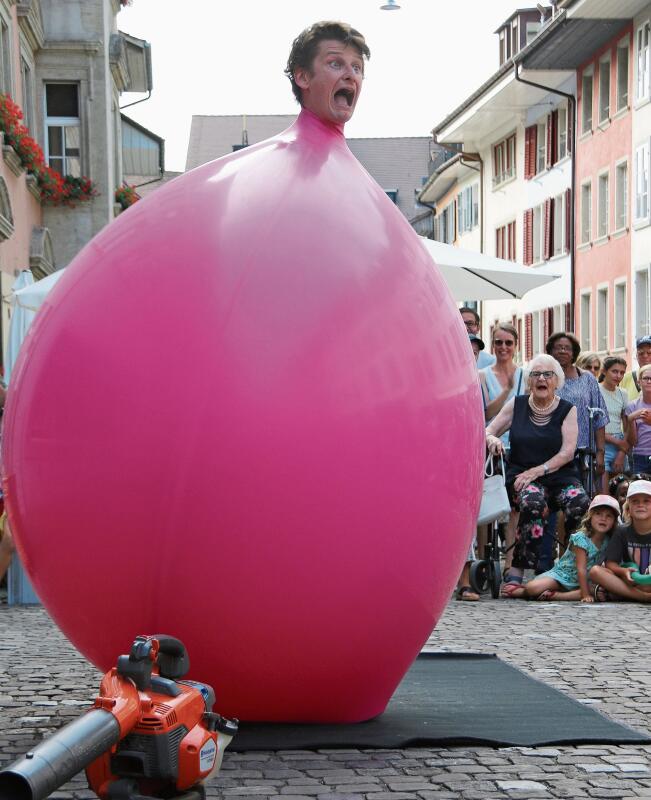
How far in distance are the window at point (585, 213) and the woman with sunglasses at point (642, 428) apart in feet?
93.0

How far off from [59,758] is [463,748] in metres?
2.08

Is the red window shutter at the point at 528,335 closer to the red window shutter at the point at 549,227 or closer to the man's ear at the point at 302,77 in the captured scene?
the red window shutter at the point at 549,227

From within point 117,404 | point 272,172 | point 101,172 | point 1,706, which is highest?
point 101,172

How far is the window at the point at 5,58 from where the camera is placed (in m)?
23.3

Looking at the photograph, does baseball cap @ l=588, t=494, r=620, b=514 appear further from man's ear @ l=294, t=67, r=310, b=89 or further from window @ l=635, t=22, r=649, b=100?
window @ l=635, t=22, r=649, b=100

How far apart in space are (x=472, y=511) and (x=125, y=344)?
1.49 meters

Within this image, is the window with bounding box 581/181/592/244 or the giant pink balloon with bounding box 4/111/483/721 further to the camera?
the window with bounding box 581/181/592/244

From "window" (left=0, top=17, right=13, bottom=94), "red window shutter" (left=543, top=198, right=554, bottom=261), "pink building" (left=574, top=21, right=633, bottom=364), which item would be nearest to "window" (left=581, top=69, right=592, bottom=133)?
"pink building" (left=574, top=21, right=633, bottom=364)

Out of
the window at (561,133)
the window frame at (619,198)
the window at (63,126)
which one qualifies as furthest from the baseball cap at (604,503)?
the window at (561,133)

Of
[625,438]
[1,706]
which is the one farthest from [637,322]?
[1,706]

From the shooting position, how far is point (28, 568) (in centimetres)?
580

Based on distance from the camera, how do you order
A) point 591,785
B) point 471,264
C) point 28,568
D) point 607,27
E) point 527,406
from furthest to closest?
point 607,27
point 471,264
point 527,406
point 28,568
point 591,785

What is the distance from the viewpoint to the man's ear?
6.22 m

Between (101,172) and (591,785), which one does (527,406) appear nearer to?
(591,785)
